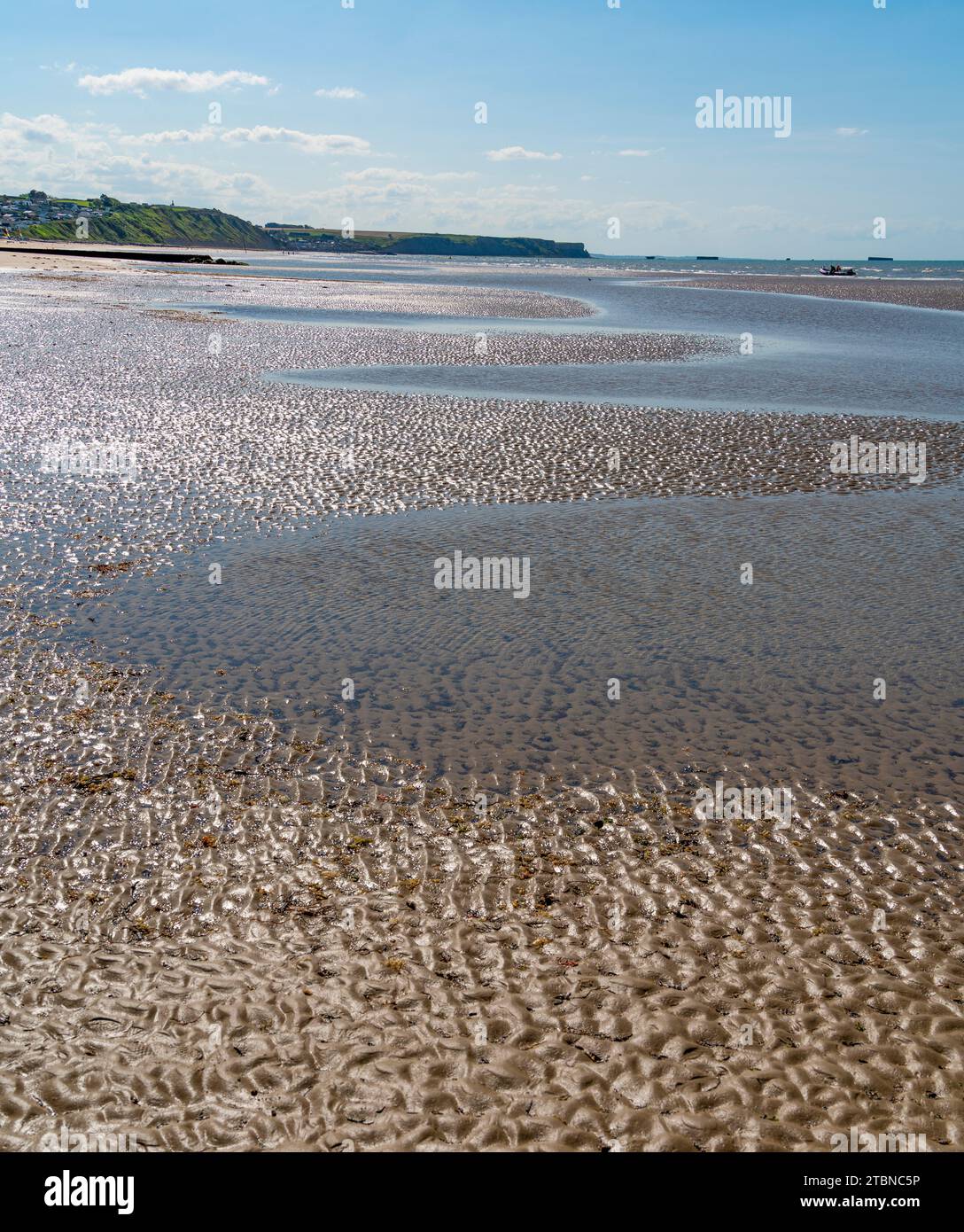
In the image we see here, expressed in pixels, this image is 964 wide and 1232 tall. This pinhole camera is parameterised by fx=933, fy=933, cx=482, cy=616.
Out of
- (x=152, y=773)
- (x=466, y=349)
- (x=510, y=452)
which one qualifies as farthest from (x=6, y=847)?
(x=466, y=349)

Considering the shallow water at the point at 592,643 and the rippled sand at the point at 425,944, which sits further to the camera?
the shallow water at the point at 592,643

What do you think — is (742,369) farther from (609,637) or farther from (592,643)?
(592,643)

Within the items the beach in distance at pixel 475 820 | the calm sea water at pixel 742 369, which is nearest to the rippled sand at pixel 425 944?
the beach in distance at pixel 475 820

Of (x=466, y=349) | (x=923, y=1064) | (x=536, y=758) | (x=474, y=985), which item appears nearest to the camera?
(x=923, y=1064)

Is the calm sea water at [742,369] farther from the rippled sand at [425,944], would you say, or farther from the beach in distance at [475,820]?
the rippled sand at [425,944]

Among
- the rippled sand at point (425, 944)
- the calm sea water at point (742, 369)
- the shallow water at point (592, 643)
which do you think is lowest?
the rippled sand at point (425, 944)

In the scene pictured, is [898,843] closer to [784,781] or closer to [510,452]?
[784,781]

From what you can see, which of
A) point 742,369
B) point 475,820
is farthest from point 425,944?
point 742,369
